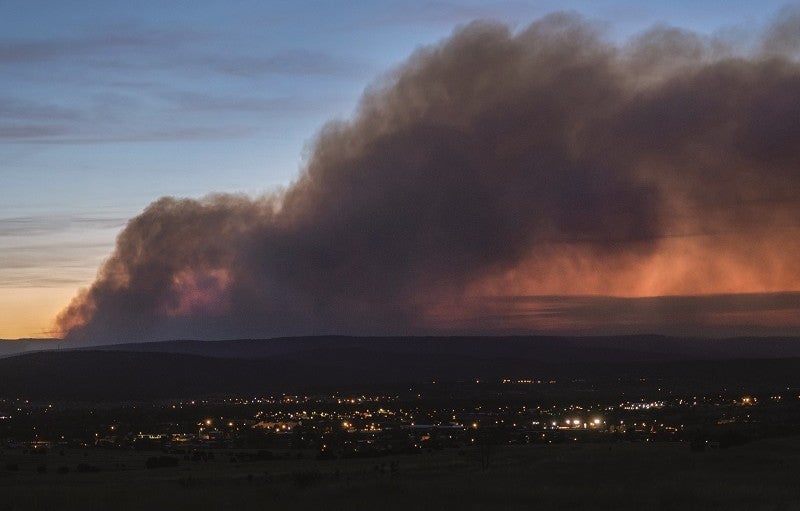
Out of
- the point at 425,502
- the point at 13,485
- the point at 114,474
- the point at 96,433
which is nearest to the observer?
the point at 425,502

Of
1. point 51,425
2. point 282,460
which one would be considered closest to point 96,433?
point 51,425

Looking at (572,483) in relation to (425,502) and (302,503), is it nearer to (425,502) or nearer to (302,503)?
(425,502)

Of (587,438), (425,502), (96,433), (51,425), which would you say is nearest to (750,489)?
(425,502)

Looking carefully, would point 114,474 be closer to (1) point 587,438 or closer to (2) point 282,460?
(2) point 282,460

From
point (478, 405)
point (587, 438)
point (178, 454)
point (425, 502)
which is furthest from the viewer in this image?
point (478, 405)

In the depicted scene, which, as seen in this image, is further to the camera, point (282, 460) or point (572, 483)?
point (282, 460)

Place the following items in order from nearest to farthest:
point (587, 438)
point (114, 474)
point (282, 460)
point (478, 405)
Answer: point (114, 474), point (282, 460), point (587, 438), point (478, 405)
